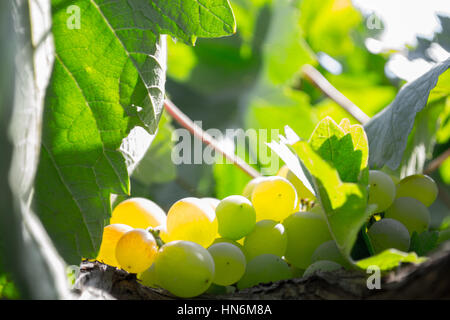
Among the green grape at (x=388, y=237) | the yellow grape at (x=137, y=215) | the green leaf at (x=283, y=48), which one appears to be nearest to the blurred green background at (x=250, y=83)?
the green leaf at (x=283, y=48)

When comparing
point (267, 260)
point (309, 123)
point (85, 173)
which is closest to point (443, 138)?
point (309, 123)

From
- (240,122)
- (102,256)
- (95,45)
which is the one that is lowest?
(102,256)

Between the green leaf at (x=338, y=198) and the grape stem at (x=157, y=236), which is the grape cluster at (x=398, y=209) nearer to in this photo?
the green leaf at (x=338, y=198)

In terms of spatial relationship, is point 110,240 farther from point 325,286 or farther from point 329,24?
point 329,24

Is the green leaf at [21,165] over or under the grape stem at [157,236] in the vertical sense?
over

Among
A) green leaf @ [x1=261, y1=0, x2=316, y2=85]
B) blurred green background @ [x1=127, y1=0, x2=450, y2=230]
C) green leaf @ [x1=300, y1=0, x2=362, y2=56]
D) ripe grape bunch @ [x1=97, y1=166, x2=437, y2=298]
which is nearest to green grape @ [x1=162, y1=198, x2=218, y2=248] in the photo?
ripe grape bunch @ [x1=97, y1=166, x2=437, y2=298]
